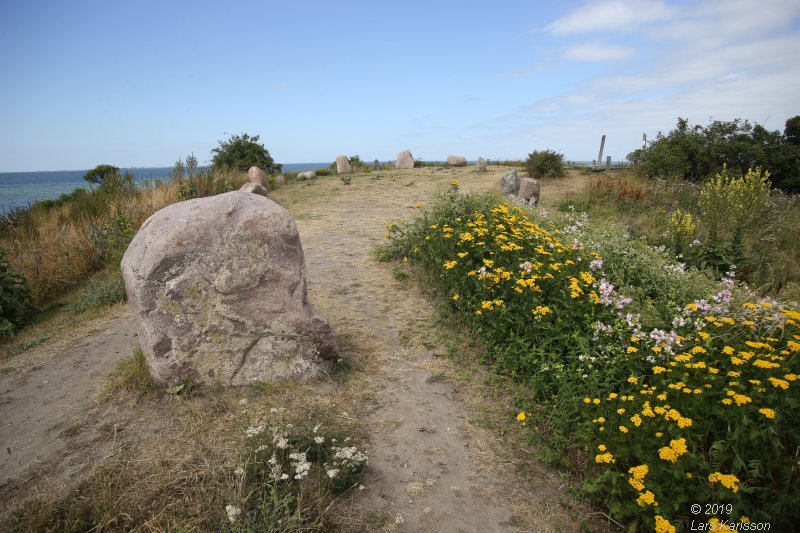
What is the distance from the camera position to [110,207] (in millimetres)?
9992

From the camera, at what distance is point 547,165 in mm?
16562

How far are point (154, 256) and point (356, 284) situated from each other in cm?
320

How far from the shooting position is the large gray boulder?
3.57 m

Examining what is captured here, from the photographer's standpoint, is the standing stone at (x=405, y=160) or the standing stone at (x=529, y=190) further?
the standing stone at (x=405, y=160)

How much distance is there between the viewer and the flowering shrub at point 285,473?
7.96ft

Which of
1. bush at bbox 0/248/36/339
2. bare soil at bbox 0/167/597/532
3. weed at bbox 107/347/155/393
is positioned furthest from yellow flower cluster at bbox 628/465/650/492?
bush at bbox 0/248/36/339

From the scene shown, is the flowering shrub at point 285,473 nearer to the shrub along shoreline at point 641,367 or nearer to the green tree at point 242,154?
the shrub along shoreline at point 641,367

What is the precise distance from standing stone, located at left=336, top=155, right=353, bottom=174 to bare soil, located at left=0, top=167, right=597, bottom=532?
16.7m

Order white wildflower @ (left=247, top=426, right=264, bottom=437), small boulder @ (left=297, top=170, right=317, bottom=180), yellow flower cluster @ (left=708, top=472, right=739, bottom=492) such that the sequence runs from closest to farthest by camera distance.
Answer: yellow flower cluster @ (left=708, top=472, right=739, bottom=492), white wildflower @ (left=247, top=426, right=264, bottom=437), small boulder @ (left=297, top=170, right=317, bottom=180)

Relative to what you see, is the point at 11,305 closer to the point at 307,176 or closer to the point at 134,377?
the point at 134,377

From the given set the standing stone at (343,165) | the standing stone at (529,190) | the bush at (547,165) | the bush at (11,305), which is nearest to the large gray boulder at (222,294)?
the bush at (11,305)

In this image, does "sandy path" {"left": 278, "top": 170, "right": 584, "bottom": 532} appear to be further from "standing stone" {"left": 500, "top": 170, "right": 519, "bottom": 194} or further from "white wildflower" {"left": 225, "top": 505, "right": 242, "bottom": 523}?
→ "standing stone" {"left": 500, "top": 170, "right": 519, "bottom": 194}

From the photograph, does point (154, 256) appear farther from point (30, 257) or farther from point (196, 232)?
point (30, 257)

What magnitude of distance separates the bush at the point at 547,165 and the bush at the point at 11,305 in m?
15.5
